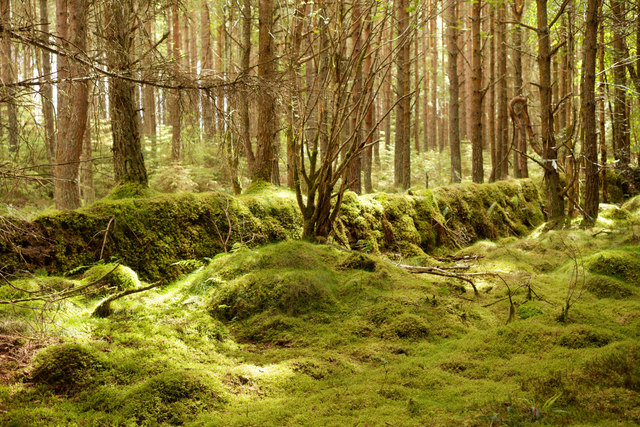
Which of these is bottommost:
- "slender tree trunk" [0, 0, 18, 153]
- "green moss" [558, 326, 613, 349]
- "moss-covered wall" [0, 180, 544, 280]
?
"green moss" [558, 326, 613, 349]

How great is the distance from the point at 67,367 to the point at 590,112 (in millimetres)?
9862

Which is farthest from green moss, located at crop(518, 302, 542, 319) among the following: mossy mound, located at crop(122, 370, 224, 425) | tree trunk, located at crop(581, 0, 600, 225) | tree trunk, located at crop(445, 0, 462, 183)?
tree trunk, located at crop(445, 0, 462, 183)

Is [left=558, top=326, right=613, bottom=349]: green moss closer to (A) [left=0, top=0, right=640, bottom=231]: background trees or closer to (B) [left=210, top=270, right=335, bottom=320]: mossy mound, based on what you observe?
(B) [left=210, top=270, right=335, bottom=320]: mossy mound

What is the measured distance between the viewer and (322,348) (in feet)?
12.7

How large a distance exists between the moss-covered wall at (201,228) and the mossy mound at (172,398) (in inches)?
45.1

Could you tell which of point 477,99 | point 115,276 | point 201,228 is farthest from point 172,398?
point 477,99

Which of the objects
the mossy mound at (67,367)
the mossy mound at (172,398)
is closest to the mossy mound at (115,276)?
the mossy mound at (67,367)

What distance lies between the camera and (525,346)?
3613mm

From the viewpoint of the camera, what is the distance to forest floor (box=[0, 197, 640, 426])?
2689 mm

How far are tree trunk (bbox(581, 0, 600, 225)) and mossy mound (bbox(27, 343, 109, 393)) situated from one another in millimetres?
9350

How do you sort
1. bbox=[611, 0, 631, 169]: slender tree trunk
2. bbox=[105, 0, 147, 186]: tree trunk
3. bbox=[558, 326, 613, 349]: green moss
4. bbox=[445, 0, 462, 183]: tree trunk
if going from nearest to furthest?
bbox=[558, 326, 613, 349]: green moss → bbox=[105, 0, 147, 186]: tree trunk → bbox=[611, 0, 631, 169]: slender tree trunk → bbox=[445, 0, 462, 183]: tree trunk

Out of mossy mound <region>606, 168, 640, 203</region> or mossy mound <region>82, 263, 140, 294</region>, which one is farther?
mossy mound <region>606, 168, 640, 203</region>

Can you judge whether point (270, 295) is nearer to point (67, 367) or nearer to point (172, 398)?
point (172, 398)

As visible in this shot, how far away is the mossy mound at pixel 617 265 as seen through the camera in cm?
549
